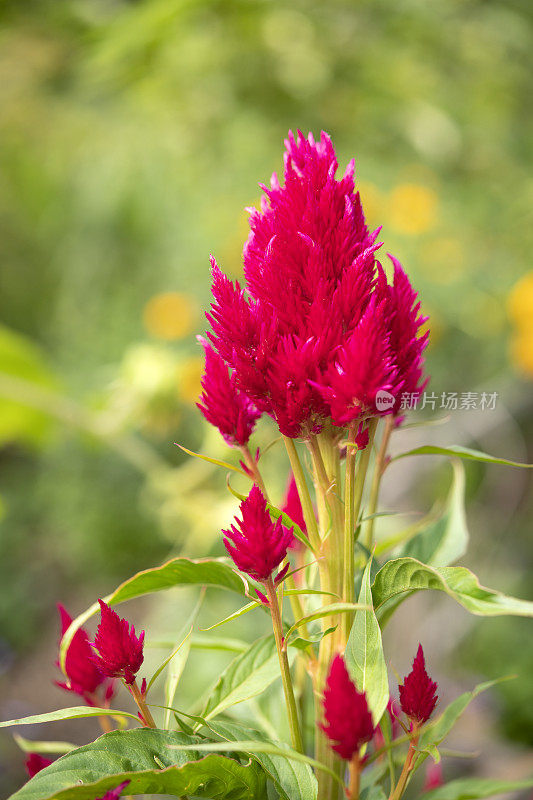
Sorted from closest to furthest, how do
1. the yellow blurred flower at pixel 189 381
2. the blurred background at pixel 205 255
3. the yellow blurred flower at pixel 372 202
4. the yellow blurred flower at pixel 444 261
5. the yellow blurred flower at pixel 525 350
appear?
the blurred background at pixel 205 255
the yellow blurred flower at pixel 189 381
the yellow blurred flower at pixel 525 350
the yellow blurred flower at pixel 372 202
the yellow blurred flower at pixel 444 261

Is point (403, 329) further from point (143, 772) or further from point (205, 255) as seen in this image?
point (205, 255)

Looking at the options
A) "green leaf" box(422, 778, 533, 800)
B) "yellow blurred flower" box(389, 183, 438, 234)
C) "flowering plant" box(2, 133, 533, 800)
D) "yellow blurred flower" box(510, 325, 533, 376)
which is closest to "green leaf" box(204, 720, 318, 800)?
"flowering plant" box(2, 133, 533, 800)

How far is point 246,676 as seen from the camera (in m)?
0.45

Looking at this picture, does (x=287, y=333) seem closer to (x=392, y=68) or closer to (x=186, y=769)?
(x=186, y=769)

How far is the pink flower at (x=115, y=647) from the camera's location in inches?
14.4

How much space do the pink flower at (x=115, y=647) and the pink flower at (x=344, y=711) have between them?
122mm

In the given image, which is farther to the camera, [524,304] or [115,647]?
[524,304]

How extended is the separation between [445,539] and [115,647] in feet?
0.85

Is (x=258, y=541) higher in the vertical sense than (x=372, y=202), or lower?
lower

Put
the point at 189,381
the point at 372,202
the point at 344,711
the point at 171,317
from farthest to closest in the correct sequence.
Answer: the point at 171,317
the point at 372,202
the point at 189,381
the point at 344,711

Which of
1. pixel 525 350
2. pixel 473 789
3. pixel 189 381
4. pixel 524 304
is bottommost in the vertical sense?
pixel 473 789

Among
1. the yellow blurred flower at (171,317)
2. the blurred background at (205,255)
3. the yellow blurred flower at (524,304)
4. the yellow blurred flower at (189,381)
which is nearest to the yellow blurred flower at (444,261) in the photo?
the blurred background at (205,255)

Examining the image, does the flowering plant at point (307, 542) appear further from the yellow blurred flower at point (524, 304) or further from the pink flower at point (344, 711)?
the yellow blurred flower at point (524, 304)

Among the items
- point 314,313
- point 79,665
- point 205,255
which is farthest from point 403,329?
point 205,255
